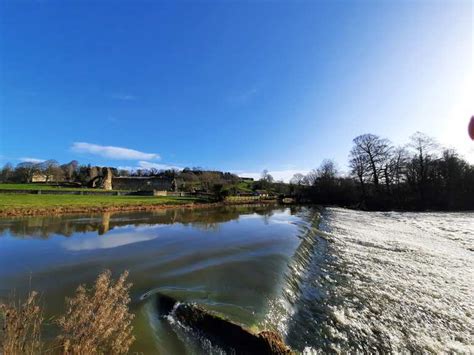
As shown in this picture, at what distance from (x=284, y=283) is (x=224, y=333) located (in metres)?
3.02

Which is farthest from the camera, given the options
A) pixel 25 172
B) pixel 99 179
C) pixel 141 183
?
pixel 141 183

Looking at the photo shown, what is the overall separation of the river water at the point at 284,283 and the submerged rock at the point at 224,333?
231 mm

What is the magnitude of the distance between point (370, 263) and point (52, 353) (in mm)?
9975

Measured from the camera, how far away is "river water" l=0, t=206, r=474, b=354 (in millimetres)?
4738

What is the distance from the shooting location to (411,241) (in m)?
14.3

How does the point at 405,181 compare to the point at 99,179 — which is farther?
the point at 99,179

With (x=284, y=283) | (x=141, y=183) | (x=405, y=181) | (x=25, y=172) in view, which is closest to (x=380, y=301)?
(x=284, y=283)

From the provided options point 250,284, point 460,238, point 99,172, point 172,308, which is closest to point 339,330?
point 250,284

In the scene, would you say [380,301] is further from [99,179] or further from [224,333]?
[99,179]

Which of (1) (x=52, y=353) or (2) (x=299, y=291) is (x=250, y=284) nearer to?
(2) (x=299, y=291)

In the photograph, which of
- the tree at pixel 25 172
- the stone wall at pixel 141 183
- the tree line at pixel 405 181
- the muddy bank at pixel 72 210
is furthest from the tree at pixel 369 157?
the tree at pixel 25 172

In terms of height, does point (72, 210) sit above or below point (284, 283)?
above

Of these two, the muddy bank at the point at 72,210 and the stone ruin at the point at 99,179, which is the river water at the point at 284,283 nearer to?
the muddy bank at the point at 72,210

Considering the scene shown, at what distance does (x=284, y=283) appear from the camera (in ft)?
22.8
